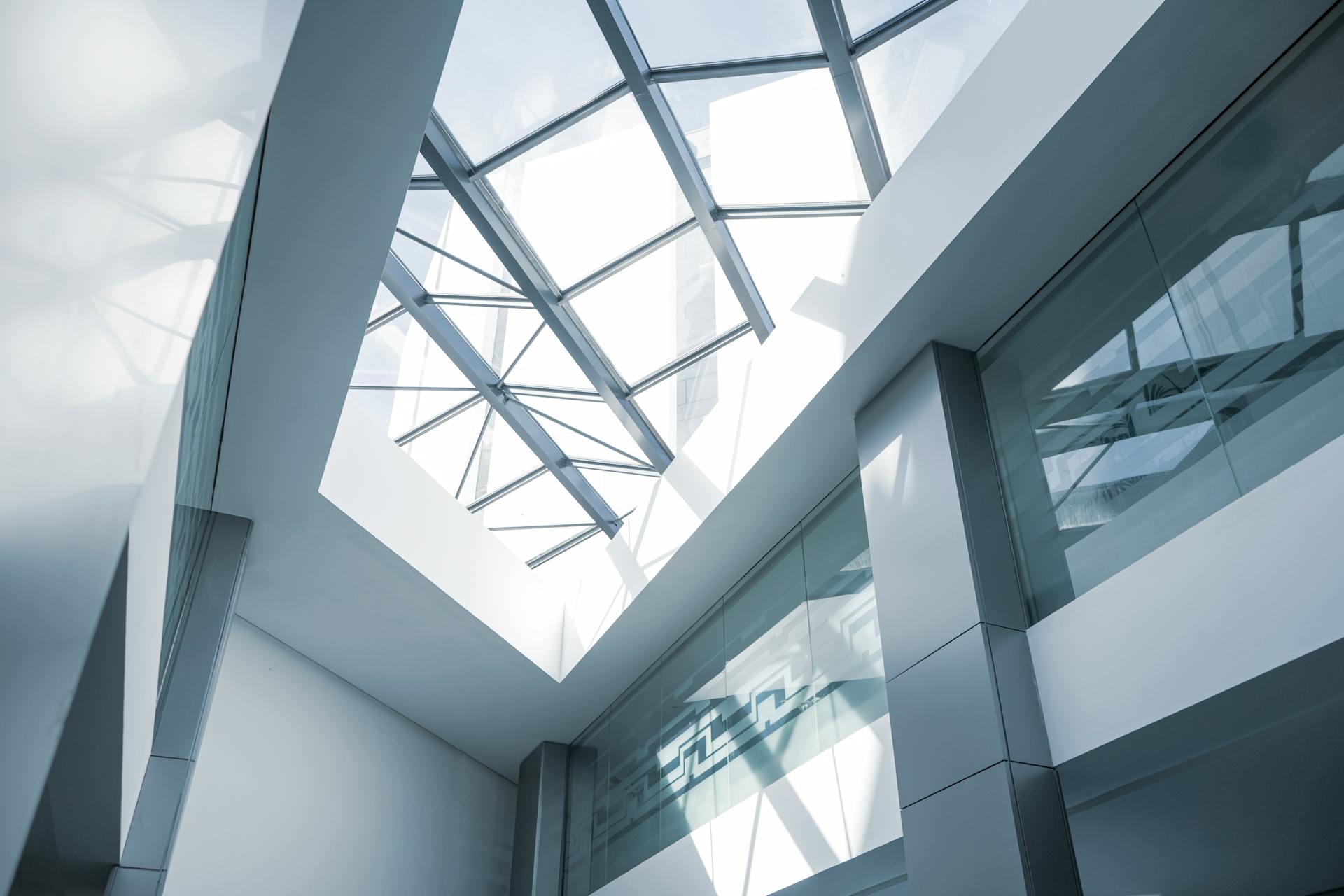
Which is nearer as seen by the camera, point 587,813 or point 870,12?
point 870,12

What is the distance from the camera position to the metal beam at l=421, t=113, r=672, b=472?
12344 millimetres

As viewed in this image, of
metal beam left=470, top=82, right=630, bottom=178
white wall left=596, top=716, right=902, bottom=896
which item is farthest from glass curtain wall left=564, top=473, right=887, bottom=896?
metal beam left=470, top=82, right=630, bottom=178

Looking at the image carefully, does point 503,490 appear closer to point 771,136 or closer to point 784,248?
point 784,248

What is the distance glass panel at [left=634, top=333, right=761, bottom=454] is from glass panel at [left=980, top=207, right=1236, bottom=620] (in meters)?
4.72

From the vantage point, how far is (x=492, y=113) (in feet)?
39.0

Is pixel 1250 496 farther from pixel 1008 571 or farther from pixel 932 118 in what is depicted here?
pixel 932 118

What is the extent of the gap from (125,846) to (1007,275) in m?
10.5

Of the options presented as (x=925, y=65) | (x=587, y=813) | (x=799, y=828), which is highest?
(x=925, y=65)

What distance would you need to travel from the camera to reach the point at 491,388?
50.9ft

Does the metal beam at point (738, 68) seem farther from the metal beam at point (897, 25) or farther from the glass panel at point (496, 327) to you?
the glass panel at point (496, 327)

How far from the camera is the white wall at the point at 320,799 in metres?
14.9

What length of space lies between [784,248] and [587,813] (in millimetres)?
10320

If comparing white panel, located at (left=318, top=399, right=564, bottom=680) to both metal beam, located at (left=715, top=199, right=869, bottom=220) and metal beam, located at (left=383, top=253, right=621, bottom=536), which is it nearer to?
metal beam, located at (left=383, top=253, right=621, bottom=536)

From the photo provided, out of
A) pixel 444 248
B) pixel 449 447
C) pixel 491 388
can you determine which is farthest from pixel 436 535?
pixel 444 248
